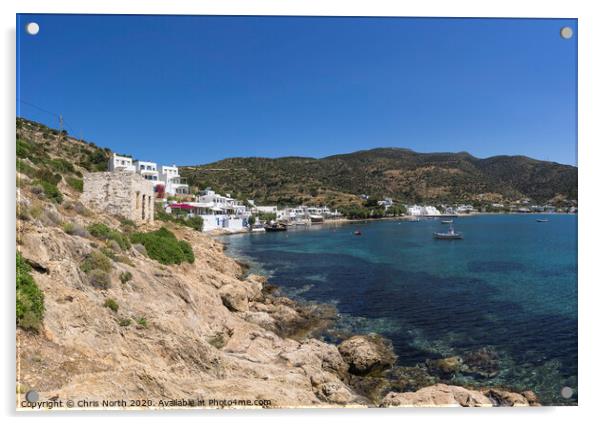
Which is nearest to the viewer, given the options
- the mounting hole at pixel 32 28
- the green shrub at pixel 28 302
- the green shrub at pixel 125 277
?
the green shrub at pixel 28 302

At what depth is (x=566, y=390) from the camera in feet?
16.5

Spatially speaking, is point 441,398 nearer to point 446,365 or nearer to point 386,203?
point 446,365

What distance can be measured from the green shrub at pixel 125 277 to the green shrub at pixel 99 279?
0.38 m

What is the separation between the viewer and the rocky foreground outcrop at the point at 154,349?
429 cm

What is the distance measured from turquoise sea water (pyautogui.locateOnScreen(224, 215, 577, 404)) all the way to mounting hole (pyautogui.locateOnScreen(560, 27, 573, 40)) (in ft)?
14.5

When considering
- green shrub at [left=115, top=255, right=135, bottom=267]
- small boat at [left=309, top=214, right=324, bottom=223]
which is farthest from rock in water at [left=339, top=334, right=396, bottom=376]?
small boat at [left=309, top=214, right=324, bottom=223]

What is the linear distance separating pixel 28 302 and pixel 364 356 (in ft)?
19.9

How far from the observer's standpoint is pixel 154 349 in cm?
505

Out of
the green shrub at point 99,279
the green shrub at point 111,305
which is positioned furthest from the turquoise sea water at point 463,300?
the green shrub at point 99,279

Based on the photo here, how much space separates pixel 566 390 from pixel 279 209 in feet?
201

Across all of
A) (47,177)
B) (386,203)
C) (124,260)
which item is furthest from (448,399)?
(386,203)

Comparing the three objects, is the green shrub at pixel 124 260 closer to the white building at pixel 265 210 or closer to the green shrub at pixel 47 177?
the green shrub at pixel 47 177

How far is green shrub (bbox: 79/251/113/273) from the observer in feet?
20.0

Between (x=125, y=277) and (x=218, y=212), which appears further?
(x=218, y=212)
